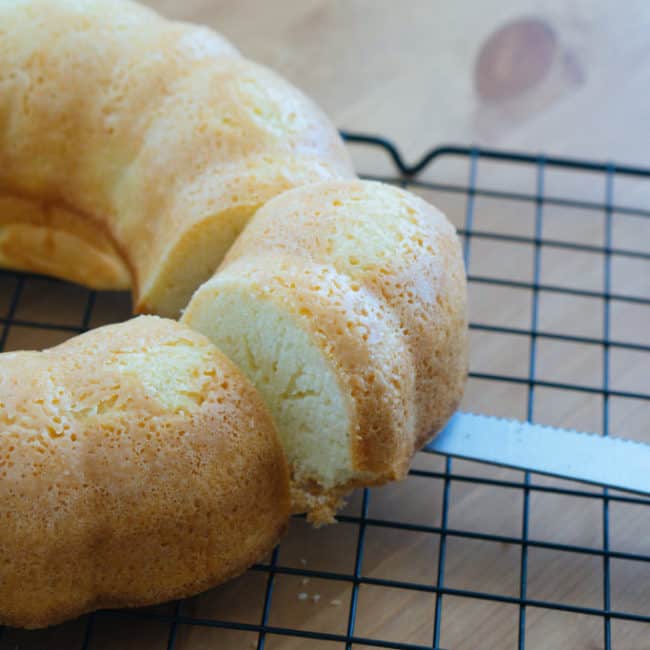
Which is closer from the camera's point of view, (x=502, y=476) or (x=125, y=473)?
(x=125, y=473)

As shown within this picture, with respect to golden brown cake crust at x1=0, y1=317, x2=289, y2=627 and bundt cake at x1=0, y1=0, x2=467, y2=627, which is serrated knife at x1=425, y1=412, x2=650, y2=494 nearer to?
bundt cake at x1=0, y1=0, x2=467, y2=627

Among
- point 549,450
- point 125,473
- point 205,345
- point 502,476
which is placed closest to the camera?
point 125,473

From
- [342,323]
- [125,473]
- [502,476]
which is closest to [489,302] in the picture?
[502,476]

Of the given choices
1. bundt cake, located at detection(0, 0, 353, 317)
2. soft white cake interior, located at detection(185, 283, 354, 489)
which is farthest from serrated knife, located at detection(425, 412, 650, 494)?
bundt cake, located at detection(0, 0, 353, 317)

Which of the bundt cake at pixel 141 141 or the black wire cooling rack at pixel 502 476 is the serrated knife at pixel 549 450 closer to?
the black wire cooling rack at pixel 502 476

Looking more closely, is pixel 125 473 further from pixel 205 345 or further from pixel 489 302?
pixel 489 302

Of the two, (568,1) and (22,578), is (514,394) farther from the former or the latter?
(568,1)

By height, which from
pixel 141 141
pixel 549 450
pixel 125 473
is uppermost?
pixel 141 141

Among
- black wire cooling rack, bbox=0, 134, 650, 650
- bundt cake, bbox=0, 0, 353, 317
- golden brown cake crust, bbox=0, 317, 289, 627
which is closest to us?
golden brown cake crust, bbox=0, 317, 289, 627
